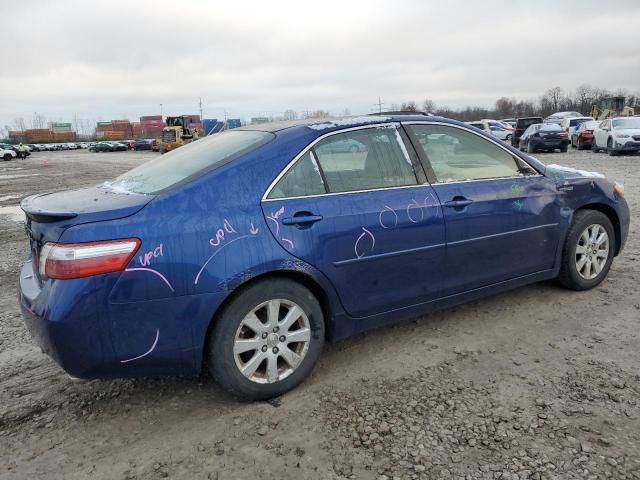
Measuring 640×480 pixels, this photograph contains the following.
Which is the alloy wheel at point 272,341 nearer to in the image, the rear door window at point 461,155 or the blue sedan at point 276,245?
the blue sedan at point 276,245

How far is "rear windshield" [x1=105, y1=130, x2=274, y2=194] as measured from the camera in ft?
9.87

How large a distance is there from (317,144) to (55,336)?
1.79 metres

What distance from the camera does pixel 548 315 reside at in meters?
3.98

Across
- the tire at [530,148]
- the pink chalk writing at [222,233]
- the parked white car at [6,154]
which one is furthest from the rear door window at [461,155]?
the parked white car at [6,154]

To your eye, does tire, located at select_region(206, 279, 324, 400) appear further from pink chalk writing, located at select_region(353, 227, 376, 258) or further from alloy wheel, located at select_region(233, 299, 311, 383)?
pink chalk writing, located at select_region(353, 227, 376, 258)

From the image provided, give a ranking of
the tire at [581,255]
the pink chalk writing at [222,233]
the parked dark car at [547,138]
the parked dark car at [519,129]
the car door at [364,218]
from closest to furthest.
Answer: the pink chalk writing at [222,233] < the car door at [364,218] < the tire at [581,255] < the parked dark car at [547,138] < the parked dark car at [519,129]

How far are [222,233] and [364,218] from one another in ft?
2.93

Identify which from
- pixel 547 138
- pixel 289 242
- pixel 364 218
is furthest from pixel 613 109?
pixel 289 242

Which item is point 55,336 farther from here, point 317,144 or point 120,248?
point 317,144

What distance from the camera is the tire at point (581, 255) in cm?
423

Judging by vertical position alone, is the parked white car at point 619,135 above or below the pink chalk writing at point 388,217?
above

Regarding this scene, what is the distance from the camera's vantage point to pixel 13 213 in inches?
433

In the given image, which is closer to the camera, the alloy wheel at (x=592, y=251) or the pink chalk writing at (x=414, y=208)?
the pink chalk writing at (x=414, y=208)

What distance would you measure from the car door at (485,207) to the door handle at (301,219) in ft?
3.20
